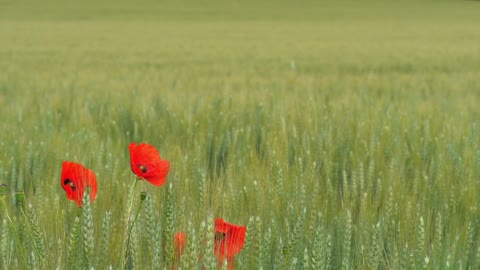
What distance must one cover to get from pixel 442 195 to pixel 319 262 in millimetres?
744

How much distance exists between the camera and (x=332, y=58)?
9.03m

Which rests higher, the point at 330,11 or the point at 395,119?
the point at 330,11

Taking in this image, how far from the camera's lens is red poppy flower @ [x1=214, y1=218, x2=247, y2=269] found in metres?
0.83

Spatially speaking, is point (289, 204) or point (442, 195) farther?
point (442, 195)

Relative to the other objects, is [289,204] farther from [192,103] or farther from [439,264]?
[192,103]

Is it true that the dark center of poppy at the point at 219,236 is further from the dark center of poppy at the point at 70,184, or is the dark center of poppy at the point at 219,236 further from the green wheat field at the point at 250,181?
the dark center of poppy at the point at 70,184

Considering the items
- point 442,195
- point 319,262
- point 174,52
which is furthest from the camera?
point 174,52

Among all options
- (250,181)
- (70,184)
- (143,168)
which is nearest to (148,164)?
(143,168)

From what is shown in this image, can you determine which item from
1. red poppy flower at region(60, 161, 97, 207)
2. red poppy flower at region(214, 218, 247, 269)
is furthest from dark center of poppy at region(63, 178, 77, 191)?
red poppy flower at region(214, 218, 247, 269)

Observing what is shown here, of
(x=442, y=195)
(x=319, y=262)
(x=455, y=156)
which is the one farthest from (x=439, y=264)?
(x=455, y=156)

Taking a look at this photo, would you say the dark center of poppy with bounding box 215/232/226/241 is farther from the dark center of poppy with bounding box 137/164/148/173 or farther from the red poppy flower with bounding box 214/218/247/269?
the dark center of poppy with bounding box 137/164/148/173

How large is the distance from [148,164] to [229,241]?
178mm

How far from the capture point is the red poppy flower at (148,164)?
94 centimetres

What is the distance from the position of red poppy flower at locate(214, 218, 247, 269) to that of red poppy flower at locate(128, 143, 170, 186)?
0.41 feet
